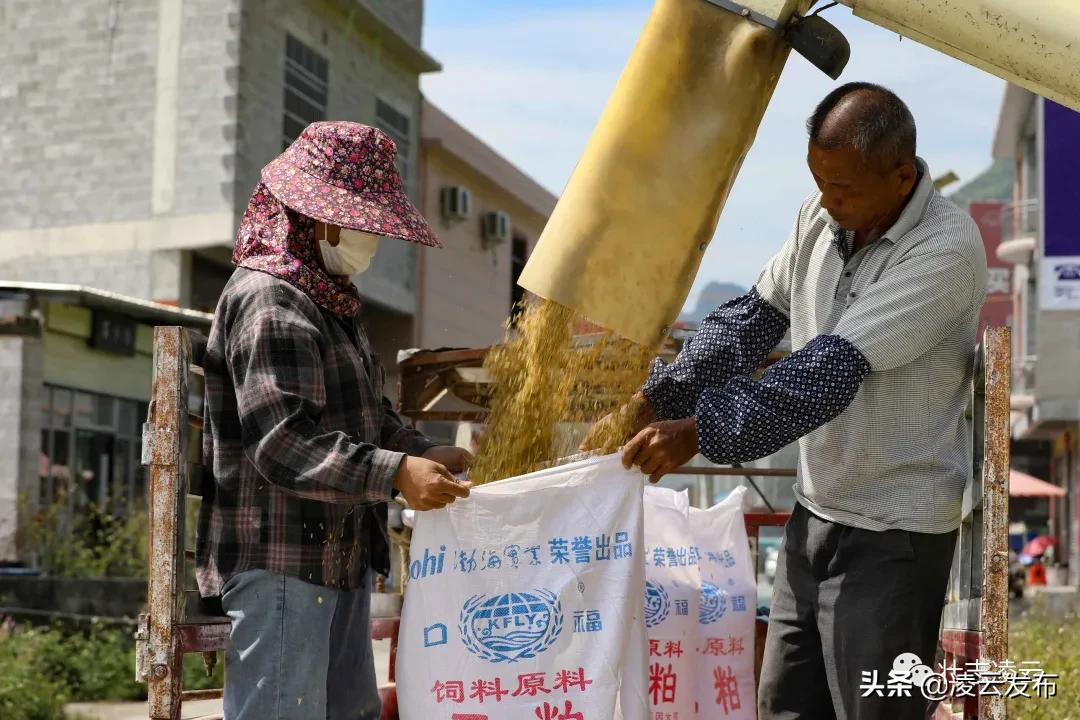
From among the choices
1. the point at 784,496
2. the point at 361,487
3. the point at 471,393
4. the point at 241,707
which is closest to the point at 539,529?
the point at 361,487

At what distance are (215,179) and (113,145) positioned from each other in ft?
4.86

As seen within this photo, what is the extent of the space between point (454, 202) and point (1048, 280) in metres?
8.75

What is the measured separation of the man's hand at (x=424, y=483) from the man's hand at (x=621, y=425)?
1.51 feet

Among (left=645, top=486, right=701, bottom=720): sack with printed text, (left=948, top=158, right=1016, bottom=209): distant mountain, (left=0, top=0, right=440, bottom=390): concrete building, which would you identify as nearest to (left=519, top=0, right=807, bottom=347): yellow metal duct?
(left=645, top=486, right=701, bottom=720): sack with printed text

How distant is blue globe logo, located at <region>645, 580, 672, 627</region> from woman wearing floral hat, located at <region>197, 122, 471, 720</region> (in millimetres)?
1031

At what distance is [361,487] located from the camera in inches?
113

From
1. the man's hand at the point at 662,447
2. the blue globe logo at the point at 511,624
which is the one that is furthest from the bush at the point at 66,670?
the man's hand at the point at 662,447

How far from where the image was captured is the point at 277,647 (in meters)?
2.90

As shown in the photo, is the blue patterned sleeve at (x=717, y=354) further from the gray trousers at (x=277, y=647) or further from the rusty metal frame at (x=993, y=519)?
the gray trousers at (x=277, y=647)

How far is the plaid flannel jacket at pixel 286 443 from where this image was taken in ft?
9.45

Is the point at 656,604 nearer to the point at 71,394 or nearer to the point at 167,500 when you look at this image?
the point at 167,500

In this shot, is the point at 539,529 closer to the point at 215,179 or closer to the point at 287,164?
the point at 287,164

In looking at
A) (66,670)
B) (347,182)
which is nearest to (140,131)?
(66,670)

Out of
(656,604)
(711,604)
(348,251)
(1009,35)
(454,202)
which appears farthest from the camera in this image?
(454,202)
